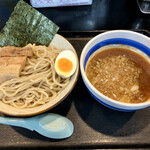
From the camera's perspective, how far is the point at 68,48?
1461mm

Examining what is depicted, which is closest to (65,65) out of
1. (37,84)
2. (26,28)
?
(37,84)

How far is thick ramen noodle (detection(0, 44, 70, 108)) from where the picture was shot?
133 cm

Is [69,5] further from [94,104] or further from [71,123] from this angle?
[71,123]

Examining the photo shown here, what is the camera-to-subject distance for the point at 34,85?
55.9 inches

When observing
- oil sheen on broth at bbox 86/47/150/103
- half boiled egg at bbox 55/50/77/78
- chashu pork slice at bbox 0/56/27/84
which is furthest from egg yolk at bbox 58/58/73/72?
chashu pork slice at bbox 0/56/27/84

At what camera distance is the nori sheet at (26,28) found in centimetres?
156

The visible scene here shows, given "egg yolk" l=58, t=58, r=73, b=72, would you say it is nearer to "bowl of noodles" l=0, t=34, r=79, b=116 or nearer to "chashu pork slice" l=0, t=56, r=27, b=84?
"bowl of noodles" l=0, t=34, r=79, b=116

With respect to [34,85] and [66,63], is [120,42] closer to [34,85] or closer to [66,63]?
[66,63]

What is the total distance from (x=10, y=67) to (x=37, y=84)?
282 millimetres

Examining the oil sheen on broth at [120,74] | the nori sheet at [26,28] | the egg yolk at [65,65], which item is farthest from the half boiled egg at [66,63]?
the nori sheet at [26,28]

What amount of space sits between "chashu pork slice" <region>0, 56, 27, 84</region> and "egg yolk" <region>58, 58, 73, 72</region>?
0.33 m

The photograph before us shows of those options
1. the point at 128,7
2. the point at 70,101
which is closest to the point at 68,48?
the point at 70,101

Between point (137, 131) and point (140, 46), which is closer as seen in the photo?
point (137, 131)

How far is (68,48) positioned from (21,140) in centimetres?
89
